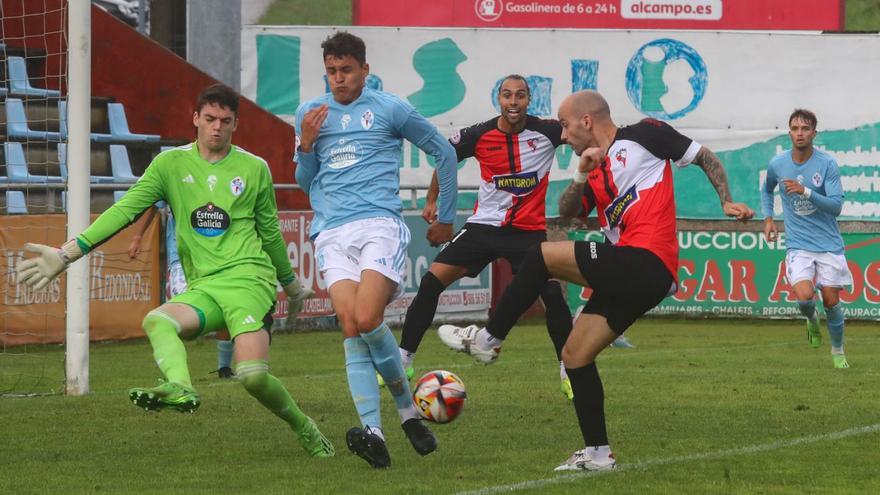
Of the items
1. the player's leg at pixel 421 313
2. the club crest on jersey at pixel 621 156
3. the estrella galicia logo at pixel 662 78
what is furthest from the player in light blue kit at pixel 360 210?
the estrella galicia logo at pixel 662 78

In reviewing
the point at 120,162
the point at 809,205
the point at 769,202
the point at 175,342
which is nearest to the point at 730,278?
the point at 769,202

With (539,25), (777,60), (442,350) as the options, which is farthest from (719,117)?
(442,350)

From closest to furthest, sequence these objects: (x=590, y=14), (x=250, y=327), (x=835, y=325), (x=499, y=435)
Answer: (x=250, y=327) → (x=499, y=435) → (x=835, y=325) → (x=590, y=14)

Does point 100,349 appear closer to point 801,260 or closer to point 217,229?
point 801,260

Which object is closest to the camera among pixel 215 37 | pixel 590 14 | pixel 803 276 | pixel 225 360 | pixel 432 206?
pixel 432 206

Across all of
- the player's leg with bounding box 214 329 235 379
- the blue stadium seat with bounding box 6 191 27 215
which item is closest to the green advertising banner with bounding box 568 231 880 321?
the blue stadium seat with bounding box 6 191 27 215

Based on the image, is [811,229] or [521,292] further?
[811,229]

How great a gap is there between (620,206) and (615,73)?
18.9 m

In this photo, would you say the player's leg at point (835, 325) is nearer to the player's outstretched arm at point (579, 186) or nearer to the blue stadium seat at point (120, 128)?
the player's outstretched arm at point (579, 186)

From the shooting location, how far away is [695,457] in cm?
812

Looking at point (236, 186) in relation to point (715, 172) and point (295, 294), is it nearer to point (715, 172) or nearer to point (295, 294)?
point (295, 294)

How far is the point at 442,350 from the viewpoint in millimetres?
16641

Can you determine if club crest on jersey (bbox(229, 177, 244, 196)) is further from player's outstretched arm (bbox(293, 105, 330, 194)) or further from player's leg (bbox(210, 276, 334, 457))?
player's leg (bbox(210, 276, 334, 457))

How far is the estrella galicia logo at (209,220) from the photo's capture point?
7.88 metres
